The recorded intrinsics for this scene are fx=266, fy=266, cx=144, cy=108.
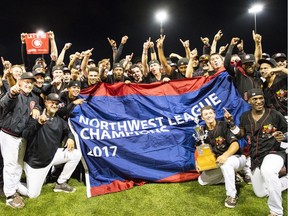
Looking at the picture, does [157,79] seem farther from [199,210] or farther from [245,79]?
[199,210]

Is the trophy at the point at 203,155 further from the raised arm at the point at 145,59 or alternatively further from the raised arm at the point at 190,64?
the raised arm at the point at 145,59

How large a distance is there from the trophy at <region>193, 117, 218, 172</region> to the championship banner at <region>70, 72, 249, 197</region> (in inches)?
17.0

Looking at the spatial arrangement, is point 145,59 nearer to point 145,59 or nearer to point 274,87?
point 145,59

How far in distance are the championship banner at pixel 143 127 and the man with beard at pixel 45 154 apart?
1.45ft

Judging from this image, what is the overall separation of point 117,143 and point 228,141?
2.29 meters

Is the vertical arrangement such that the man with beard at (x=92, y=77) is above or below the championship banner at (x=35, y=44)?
below

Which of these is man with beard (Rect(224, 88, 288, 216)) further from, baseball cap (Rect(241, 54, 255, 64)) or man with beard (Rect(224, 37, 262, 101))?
baseball cap (Rect(241, 54, 255, 64))

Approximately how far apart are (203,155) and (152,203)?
1.35m

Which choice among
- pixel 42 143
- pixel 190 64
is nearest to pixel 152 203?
pixel 42 143

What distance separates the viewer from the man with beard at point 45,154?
16.5 feet

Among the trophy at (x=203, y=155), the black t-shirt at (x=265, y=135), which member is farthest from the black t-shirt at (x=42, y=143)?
the black t-shirt at (x=265, y=135)

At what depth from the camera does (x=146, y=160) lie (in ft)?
18.6

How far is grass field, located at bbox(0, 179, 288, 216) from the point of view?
14.7 feet

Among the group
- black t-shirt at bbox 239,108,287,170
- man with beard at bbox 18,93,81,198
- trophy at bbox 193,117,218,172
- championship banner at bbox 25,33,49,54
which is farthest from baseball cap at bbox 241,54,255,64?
championship banner at bbox 25,33,49,54
